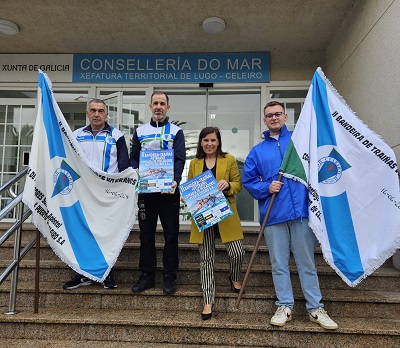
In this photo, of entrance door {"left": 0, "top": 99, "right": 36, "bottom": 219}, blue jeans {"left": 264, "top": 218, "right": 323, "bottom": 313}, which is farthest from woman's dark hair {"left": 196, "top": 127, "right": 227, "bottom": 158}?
entrance door {"left": 0, "top": 99, "right": 36, "bottom": 219}

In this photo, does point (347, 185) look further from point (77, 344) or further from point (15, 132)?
point (15, 132)

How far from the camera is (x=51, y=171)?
9.71ft

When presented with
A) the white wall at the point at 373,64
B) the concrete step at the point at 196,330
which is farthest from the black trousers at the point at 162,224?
the white wall at the point at 373,64

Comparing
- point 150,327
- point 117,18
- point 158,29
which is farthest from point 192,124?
point 150,327

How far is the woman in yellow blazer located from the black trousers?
8.7 inches

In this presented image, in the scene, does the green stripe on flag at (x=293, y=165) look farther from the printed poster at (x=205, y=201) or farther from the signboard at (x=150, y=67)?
the signboard at (x=150, y=67)

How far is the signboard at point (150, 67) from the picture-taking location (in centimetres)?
563

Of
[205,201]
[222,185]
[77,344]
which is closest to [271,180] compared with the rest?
[222,185]

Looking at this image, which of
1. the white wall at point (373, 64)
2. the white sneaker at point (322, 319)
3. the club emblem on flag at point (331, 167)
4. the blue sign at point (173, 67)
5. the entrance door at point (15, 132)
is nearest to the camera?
the white sneaker at point (322, 319)

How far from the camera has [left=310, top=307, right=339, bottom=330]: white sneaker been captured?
254cm

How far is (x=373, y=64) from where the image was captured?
394cm

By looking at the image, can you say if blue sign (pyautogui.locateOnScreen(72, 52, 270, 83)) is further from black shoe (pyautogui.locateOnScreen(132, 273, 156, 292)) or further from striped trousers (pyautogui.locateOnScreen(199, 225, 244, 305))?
black shoe (pyautogui.locateOnScreen(132, 273, 156, 292))

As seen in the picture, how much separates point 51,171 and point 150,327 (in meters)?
1.51

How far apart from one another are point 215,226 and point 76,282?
4.62 feet
